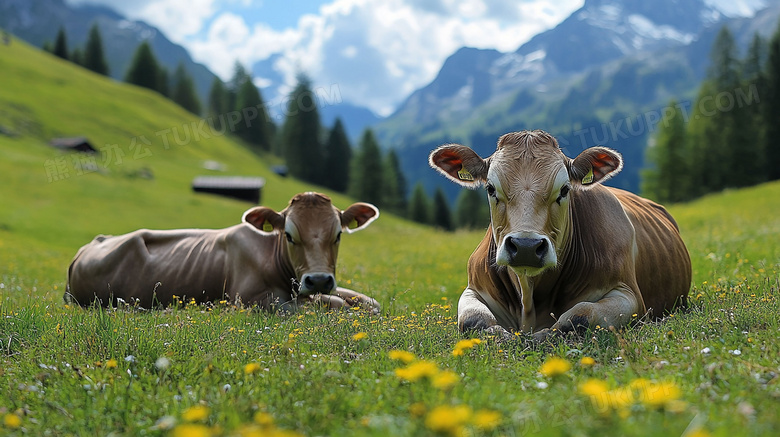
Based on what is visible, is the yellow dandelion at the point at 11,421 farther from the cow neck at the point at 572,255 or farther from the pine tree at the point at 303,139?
the pine tree at the point at 303,139

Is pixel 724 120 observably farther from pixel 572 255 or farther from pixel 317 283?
pixel 572 255

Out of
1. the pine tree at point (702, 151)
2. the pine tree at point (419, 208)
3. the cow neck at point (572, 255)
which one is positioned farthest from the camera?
the pine tree at point (419, 208)

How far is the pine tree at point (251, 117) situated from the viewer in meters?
101

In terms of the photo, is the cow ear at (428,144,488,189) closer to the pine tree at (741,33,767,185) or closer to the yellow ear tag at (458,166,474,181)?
the yellow ear tag at (458,166,474,181)

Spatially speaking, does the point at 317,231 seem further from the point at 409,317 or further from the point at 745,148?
the point at 745,148

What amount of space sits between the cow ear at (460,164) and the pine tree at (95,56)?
4213 inches

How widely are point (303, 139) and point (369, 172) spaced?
14.3 metres

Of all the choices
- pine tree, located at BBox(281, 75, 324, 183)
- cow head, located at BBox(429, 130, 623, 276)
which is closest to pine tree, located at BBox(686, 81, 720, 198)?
pine tree, located at BBox(281, 75, 324, 183)

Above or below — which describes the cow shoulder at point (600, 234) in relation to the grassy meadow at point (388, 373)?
above

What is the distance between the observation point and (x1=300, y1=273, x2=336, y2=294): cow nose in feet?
28.6

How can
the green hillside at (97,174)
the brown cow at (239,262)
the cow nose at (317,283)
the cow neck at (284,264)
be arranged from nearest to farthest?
1. the cow nose at (317,283)
2. the brown cow at (239,262)
3. the cow neck at (284,264)
4. the green hillside at (97,174)

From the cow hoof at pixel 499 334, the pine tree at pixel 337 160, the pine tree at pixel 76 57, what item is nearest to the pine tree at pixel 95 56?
the pine tree at pixel 76 57

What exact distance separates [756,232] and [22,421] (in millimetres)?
17586

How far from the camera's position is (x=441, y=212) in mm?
94000
